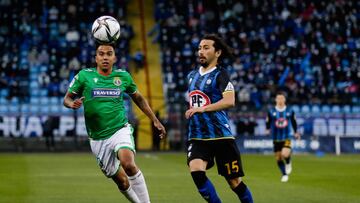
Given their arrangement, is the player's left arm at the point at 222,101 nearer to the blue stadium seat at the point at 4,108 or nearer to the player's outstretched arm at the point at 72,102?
the player's outstretched arm at the point at 72,102

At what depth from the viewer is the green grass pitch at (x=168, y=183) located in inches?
559

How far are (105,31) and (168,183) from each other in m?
7.81

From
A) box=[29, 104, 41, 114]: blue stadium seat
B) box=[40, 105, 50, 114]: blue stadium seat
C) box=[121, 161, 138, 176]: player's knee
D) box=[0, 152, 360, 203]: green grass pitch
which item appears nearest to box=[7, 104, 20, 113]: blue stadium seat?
box=[29, 104, 41, 114]: blue stadium seat

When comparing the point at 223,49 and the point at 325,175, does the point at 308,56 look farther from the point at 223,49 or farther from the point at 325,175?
the point at 223,49

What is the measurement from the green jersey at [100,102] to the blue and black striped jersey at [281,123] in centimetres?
1084

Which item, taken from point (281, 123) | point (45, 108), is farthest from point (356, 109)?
point (281, 123)

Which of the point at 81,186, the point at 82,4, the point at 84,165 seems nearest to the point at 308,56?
the point at 82,4

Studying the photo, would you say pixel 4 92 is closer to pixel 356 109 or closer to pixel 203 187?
pixel 356 109

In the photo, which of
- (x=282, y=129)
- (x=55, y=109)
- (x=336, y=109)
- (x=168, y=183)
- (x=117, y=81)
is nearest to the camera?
(x=117, y=81)

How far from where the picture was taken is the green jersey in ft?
33.6

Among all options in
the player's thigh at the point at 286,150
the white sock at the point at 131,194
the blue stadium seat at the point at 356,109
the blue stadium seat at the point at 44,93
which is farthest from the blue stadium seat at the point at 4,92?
the white sock at the point at 131,194

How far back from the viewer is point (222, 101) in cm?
986

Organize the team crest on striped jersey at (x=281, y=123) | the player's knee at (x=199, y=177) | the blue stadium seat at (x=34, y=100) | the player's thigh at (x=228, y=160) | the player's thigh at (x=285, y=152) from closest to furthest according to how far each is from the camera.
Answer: the player's knee at (x=199, y=177)
the player's thigh at (x=228, y=160)
the player's thigh at (x=285, y=152)
the team crest on striped jersey at (x=281, y=123)
the blue stadium seat at (x=34, y=100)

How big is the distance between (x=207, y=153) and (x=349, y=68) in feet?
97.6
